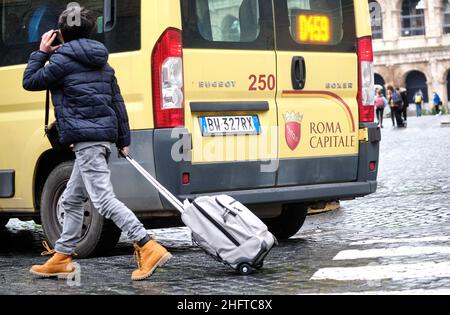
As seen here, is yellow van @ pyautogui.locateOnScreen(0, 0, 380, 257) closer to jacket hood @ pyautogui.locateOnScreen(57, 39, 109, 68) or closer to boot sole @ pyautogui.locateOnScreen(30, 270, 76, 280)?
jacket hood @ pyautogui.locateOnScreen(57, 39, 109, 68)

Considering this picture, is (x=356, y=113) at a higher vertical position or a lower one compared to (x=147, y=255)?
higher

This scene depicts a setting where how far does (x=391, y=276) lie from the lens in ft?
22.1

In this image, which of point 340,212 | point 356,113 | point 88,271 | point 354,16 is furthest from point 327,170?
point 340,212

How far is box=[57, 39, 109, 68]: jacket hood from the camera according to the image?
7.16 m

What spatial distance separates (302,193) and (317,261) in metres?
1.01

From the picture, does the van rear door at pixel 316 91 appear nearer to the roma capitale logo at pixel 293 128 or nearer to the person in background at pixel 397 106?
the roma capitale logo at pixel 293 128

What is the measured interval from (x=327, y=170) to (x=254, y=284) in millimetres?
2393

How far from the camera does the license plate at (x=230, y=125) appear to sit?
8.08 metres

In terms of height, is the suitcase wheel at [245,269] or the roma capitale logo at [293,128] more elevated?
the roma capitale logo at [293,128]

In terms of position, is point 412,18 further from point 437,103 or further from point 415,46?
point 437,103

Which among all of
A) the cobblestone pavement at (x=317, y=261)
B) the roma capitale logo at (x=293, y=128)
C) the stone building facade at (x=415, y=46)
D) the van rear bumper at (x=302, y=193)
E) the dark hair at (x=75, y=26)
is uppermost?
the stone building facade at (x=415, y=46)

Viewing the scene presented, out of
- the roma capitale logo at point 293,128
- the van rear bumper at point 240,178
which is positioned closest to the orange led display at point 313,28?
the roma capitale logo at point 293,128

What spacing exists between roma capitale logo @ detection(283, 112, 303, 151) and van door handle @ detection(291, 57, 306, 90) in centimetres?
22
